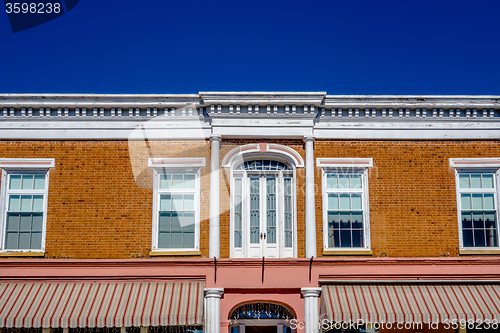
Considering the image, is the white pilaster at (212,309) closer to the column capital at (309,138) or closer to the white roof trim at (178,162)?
the white roof trim at (178,162)

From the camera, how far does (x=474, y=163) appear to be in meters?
13.9

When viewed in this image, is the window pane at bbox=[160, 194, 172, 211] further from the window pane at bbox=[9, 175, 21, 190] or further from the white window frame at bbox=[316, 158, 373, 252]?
the white window frame at bbox=[316, 158, 373, 252]

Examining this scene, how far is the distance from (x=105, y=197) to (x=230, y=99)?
12.5 ft

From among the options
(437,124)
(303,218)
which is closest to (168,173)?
(303,218)

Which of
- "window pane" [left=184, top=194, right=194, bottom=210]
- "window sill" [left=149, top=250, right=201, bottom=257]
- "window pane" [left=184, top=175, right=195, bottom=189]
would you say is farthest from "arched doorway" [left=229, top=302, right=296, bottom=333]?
"window pane" [left=184, top=175, right=195, bottom=189]

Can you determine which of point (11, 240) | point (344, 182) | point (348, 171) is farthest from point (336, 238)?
point (11, 240)

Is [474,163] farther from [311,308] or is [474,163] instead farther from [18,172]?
[18,172]

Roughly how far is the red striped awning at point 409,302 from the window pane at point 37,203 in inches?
274

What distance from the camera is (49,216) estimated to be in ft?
44.2

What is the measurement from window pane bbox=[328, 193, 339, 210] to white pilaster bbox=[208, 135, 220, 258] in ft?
8.83

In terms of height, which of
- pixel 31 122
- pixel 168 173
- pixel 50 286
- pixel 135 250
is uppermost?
pixel 31 122

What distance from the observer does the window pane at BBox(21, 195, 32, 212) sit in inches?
536

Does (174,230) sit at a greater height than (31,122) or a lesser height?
lesser

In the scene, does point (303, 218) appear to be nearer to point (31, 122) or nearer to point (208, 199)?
point (208, 199)
